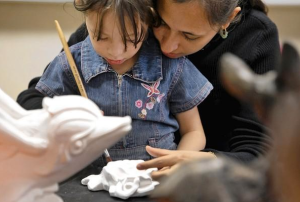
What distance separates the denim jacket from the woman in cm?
4

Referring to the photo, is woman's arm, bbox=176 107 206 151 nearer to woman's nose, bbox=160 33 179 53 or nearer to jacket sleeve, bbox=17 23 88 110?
woman's nose, bbox=160 33 179 53

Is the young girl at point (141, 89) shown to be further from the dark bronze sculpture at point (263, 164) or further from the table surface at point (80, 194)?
the dark bronze sculpture at point (263, 164)

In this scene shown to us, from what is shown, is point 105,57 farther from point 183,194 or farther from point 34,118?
point 183,194

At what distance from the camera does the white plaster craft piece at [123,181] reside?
682 mm

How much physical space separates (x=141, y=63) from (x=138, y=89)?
5 cm

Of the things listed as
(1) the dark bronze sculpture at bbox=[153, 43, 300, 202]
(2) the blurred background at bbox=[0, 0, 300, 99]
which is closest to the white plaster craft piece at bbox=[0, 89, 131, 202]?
(1) the dark bronze sculpture at bbox=[153, 43, 300, 202]

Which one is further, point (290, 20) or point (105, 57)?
point (290, 20)

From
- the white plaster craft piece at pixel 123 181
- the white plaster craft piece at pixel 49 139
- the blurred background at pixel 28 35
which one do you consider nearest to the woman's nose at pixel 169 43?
the white plaster craft piece at pixel 123 181

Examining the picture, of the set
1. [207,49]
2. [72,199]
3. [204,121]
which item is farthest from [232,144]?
[72,199]

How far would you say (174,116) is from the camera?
0.93 m

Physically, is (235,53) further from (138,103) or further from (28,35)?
(28,35)

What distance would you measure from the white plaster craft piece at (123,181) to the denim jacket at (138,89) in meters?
0.14

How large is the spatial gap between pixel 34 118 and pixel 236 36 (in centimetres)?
62

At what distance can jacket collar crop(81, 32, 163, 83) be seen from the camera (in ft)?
2.84
